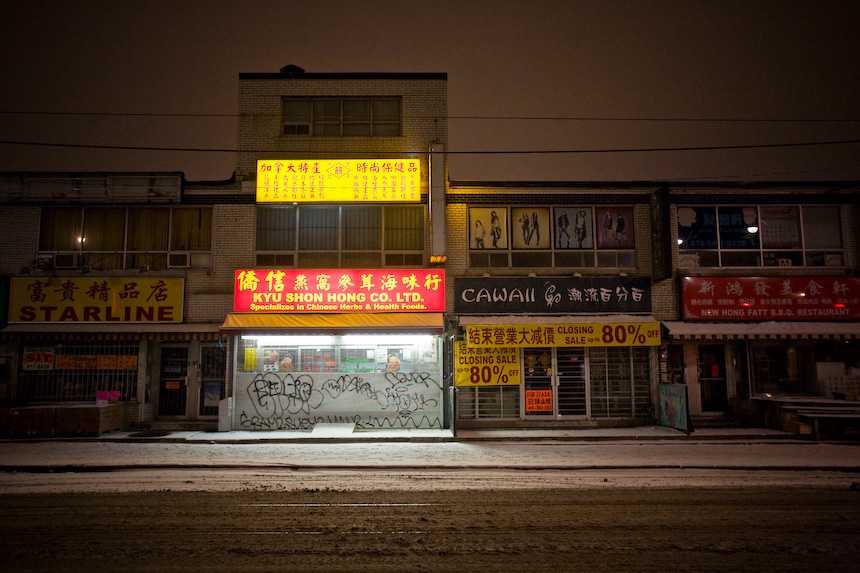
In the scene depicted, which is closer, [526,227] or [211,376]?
[211,376]

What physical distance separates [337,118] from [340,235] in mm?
3885

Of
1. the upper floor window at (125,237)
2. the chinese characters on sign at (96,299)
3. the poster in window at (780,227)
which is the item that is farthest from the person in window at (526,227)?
the chinese characters on sign at (96,299)

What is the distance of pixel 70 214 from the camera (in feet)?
53.4

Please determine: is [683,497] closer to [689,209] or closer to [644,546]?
[644,546]

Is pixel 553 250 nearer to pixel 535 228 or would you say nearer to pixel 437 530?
pixel 535 228

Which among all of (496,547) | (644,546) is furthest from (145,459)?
(644,546)

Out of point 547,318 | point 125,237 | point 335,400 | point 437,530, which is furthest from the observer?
point 125,237

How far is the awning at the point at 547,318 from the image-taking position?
15367 mm

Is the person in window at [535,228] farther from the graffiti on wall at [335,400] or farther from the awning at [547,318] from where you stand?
the graffiti on wall at [335,400]

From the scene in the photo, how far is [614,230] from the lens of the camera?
1648cm

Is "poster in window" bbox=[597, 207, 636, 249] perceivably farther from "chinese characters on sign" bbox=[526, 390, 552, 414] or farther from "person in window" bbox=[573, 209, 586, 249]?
"chinese characters on sign" bbox=[526, 390, 552, 414]

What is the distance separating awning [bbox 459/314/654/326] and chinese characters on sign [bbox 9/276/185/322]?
8.67 metres

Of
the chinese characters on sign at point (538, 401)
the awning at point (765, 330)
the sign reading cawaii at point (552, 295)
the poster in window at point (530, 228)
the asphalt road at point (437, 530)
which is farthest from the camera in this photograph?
the poster in window at point (530, 228)

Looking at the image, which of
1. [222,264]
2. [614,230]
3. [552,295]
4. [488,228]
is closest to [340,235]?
[222,264]
